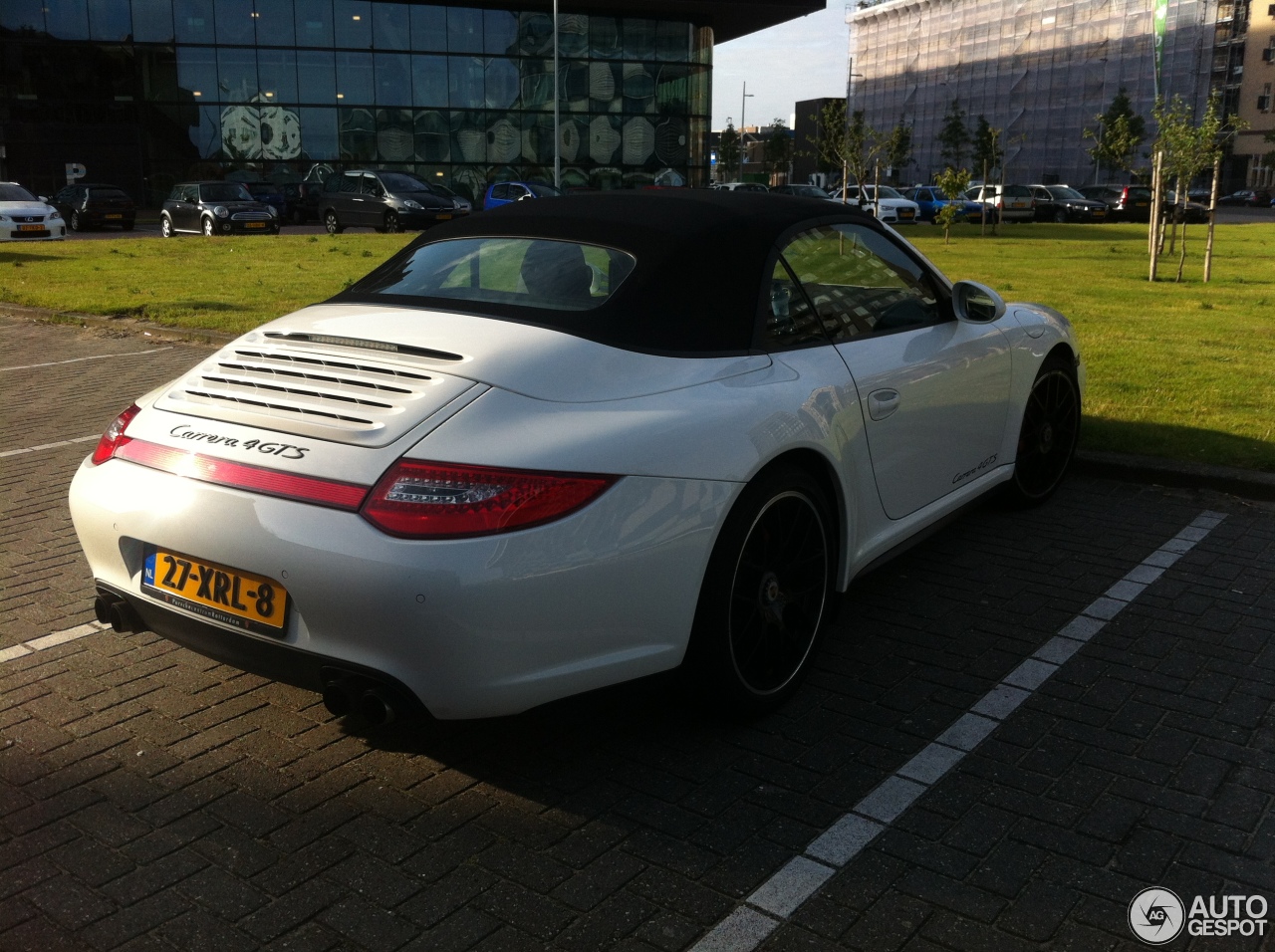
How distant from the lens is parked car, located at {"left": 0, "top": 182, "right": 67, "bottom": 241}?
27.2 meters

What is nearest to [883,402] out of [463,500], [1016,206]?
[463,500]

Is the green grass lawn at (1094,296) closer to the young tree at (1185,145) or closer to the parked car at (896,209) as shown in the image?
the young tree at (1185,145)

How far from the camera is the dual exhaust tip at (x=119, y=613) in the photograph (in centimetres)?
336

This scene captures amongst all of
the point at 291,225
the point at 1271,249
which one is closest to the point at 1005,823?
the point at 1271,249

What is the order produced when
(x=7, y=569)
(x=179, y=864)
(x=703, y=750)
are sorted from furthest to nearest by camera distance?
(x=7, y=569)
(x=703, y=750)
(x=179, y=864)

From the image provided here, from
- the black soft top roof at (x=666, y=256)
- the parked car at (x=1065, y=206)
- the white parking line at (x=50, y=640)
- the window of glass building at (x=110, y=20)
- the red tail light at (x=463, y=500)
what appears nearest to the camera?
the red tail light at (x=463, y=500)

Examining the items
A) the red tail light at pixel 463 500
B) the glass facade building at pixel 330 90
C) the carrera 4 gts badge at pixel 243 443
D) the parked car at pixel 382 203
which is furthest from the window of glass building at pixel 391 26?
the red tail light at pixel 463 500

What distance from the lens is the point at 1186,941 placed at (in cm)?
260

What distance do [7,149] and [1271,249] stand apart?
4072cm

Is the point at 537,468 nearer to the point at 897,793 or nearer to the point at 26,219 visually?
the point at 897,793

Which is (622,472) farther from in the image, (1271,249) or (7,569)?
(1271,249)

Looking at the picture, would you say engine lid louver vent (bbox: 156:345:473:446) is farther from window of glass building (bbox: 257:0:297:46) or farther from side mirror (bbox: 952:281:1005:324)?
window of glass building (bbox: 257:0:297:46)

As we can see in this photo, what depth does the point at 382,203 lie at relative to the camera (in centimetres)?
3006

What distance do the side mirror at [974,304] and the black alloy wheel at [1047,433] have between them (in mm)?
585
